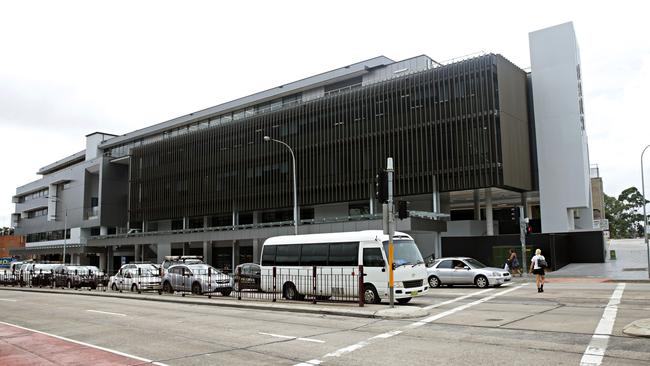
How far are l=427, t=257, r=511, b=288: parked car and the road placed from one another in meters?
5.98

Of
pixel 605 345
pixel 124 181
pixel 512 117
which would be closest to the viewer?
pixel 605 345

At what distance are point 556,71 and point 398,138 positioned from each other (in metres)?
14.6

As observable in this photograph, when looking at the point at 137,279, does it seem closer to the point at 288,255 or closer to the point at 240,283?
the point at 240,283

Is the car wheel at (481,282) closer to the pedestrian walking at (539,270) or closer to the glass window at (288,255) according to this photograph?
the pedestrian walking at (539,270)

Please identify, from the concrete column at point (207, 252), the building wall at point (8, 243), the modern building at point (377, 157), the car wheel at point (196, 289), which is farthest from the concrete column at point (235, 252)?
the building wall at point (8, 243)

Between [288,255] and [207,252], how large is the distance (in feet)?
147

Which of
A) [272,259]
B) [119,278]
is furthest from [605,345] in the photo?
[119,278]

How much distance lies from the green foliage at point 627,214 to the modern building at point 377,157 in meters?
79.4

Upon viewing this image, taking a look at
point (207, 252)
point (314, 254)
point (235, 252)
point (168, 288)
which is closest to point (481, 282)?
point (314, 254)

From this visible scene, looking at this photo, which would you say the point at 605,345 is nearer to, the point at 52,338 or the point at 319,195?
the point at 52,338

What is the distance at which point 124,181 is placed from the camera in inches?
3285

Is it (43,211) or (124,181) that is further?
(43,211)

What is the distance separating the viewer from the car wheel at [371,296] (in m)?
18.2

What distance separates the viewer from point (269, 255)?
22.8 meters
